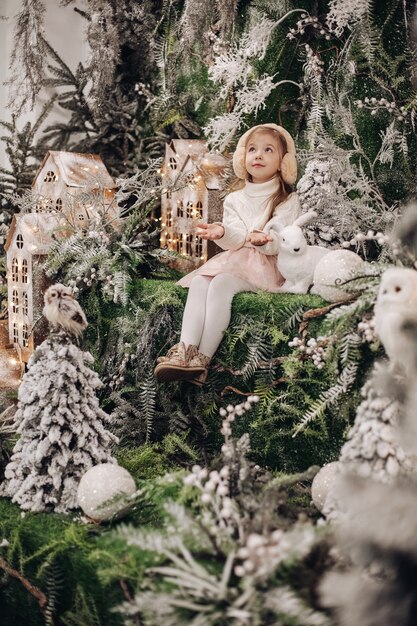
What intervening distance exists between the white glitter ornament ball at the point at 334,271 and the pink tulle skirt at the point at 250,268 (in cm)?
38

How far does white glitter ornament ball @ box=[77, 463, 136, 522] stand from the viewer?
99.0 inches

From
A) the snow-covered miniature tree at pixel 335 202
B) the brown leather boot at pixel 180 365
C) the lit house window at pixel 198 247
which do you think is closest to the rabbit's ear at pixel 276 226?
the snow-covered miniature tree at pixel 335 202

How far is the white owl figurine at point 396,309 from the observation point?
2.10 m

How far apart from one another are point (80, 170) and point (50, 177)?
205 mm

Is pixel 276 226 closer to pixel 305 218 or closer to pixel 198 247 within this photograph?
pixel 305 218

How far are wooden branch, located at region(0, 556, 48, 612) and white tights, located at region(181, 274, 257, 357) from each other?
118cm

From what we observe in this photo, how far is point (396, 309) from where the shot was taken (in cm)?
214

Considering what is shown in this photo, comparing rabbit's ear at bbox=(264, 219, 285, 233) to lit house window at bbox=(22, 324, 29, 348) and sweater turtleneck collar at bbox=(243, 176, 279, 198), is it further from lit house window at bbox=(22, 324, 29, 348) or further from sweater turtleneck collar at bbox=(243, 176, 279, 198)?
lit house window at bbox=(22, 324, 29, 348)

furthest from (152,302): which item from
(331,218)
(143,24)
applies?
(143,24)

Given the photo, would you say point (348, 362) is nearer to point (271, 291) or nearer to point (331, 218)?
point (271, 291)

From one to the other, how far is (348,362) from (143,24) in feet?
10.5

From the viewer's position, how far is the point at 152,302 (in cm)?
363

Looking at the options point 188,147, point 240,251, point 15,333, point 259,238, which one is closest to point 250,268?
point 240,251

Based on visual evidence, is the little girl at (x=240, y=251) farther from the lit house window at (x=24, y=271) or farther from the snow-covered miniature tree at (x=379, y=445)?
the snow-covered miniature tree at (x=379, y=445)
